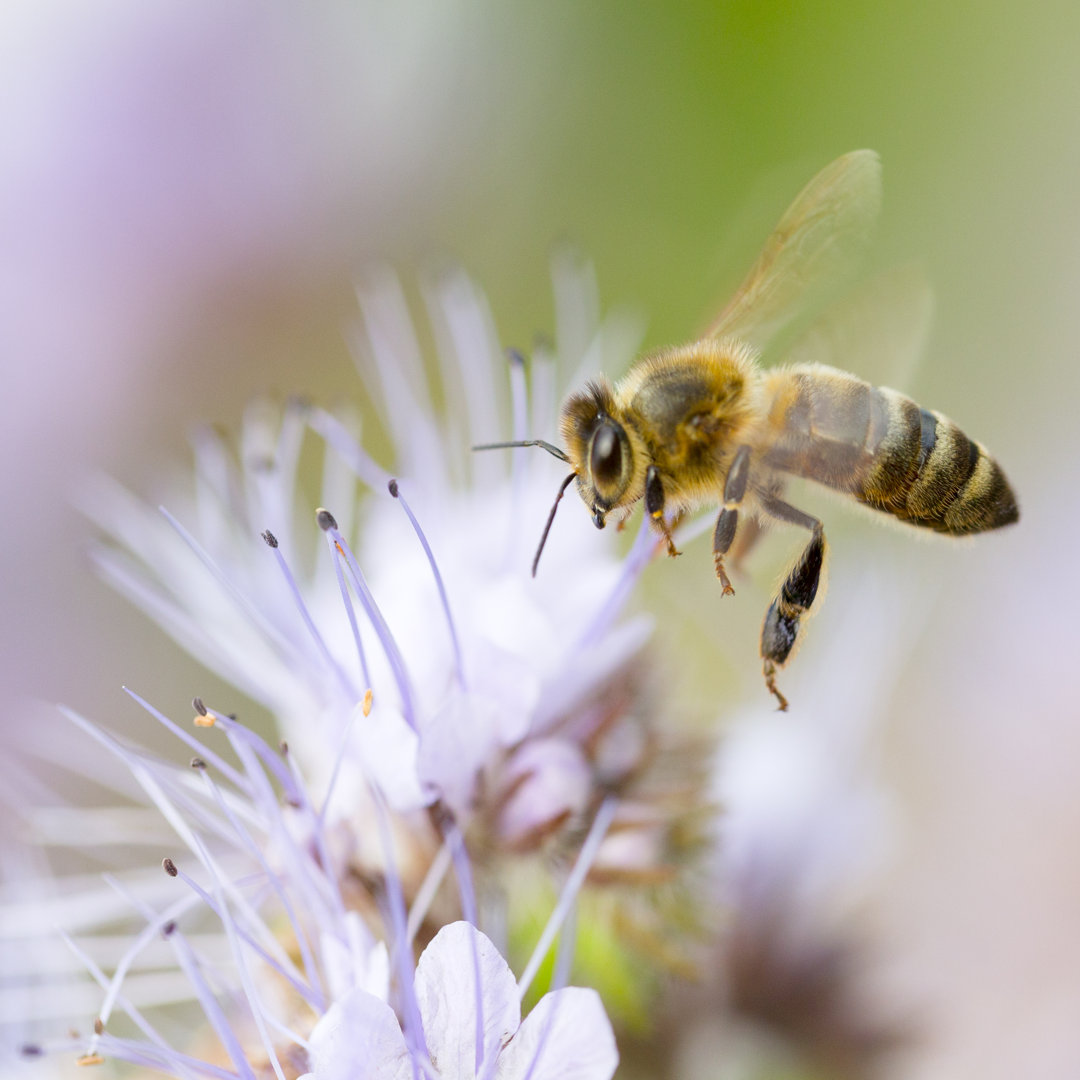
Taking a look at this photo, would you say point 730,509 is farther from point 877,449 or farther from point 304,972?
point 304,972

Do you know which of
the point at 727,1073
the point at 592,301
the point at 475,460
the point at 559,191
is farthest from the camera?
the point at 559,191

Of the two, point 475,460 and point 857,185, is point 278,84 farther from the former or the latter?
point 857,185

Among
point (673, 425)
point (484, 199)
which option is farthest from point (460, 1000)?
point (484, 199)

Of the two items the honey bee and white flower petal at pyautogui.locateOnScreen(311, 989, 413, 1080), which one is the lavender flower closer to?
white flower petal at pyautogui.locateOnScreen(311, 989, 413, 1080)

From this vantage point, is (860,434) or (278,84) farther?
(278,84)

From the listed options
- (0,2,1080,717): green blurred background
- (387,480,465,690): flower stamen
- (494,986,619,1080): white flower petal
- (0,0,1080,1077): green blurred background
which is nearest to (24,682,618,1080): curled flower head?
(494,986,619,1080): white flower petal

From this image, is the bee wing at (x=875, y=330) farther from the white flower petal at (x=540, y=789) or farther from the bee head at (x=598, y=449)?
the white flower petal at (x=540, y=789)

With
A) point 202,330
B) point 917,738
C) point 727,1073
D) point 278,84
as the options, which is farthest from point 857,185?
point 278,84

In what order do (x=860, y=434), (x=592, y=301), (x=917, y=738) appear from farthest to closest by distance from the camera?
(x=592, y=301)
(x=917, y=738)
(x=860, y=434)
